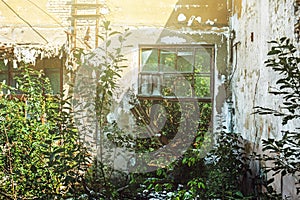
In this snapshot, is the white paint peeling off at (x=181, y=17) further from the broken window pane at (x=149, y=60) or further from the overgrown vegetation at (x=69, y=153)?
the overgrown vegetation at (x=69, y=153)

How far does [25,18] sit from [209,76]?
327 cm

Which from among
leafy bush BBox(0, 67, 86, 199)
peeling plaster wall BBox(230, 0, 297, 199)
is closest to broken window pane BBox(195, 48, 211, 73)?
peeling plaster wall BBox(230, 0, 297, 199)

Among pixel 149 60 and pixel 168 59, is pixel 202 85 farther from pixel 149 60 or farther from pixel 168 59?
pixel 149 60

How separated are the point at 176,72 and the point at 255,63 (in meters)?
2.04

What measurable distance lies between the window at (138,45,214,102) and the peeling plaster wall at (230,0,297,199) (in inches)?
18.9

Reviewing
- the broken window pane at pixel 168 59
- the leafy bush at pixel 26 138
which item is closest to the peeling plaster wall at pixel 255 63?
the broken window pane at pixel 168 59

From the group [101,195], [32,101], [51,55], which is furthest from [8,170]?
[51,55]

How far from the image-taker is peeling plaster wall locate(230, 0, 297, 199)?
3.02 m

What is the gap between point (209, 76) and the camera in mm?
5945

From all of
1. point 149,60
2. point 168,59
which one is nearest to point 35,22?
point 149,60

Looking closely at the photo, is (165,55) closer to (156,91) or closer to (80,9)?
(156,91)

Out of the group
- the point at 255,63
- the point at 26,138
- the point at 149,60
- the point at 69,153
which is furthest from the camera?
the point at 149,60

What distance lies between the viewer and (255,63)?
4.11 m

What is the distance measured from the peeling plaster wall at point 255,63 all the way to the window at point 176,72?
1.57 ft
